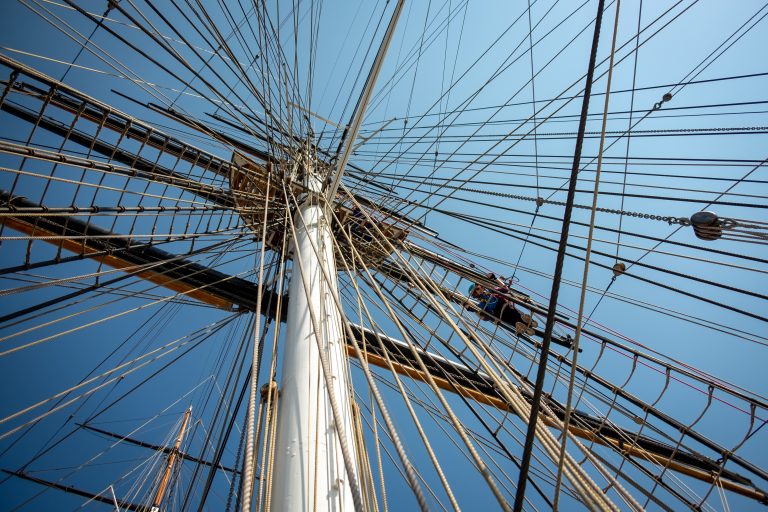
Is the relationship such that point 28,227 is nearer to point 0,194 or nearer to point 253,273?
point 0,194

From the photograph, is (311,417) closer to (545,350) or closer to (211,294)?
(545,350)

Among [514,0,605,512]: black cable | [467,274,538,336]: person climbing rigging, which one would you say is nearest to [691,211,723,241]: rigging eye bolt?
[514,0,605,512]: black cable

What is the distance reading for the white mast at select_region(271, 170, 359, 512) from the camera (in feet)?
4.57

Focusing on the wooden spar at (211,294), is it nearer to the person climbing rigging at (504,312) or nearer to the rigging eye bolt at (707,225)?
the person climbing rigging at (504,312)

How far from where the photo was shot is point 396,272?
549cm

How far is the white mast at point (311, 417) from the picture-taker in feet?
4.57

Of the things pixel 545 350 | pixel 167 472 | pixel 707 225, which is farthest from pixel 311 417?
pixel 167 472

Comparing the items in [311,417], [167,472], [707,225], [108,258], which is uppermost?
[707,225]

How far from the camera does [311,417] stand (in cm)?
161

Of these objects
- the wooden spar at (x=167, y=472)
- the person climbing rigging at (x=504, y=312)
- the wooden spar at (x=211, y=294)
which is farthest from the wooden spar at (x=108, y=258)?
the wooden spar at (x=167, y=472)

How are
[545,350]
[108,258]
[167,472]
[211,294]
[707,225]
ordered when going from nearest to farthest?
[545,350], [707,225], [108,258], [211,294], [167,472]

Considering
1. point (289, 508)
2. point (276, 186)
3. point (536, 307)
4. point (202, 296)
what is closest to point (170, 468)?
point (202, 296)

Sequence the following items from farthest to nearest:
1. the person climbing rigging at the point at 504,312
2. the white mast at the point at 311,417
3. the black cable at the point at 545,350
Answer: the person climbing rigging at the point at 504,312, the white mast at the point at 311,417, the black cable at the point at 545,350

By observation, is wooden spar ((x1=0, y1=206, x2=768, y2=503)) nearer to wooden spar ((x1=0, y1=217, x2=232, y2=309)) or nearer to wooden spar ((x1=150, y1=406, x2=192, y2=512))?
wooden spar ((x1=0, y1=217, x2=232, y2=309))
